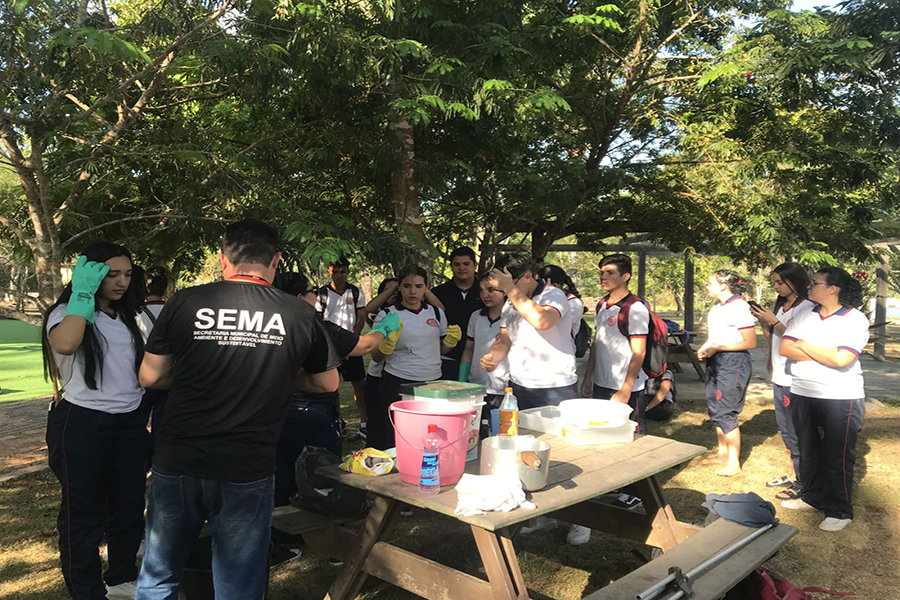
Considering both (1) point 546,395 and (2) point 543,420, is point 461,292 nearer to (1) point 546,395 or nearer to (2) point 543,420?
(1) point 546,395

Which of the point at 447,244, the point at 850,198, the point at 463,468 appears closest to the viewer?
the point at 463,468

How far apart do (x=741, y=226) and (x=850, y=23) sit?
240cm

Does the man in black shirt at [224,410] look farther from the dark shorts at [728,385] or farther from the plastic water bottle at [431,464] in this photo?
the dark shorts at [728,385]

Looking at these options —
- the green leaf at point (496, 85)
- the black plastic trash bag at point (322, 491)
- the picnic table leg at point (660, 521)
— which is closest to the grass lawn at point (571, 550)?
the picnic table leg at point (660, 521)

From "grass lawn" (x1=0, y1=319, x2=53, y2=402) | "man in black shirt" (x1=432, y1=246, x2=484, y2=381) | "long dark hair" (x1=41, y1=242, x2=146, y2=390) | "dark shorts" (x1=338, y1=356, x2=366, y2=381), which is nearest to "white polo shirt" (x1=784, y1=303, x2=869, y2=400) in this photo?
"man in black shirt" (x1=432, y1=246, x2=484, y2=381)

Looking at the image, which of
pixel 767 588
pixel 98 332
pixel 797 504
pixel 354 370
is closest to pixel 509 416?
pixel 767 588

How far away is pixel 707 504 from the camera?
372cm

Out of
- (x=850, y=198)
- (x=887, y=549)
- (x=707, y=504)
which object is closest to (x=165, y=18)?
(x=707, y=504)

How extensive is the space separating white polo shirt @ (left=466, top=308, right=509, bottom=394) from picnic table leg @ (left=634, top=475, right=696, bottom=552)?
1.29m

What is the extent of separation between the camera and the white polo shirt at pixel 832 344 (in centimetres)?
437

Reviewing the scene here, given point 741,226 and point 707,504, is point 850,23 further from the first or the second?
point 707,504

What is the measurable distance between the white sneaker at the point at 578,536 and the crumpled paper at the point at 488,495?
1.84 m

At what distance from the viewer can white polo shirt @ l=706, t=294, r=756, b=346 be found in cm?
549

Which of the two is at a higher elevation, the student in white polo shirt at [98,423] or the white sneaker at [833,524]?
the student in white polo shirt at [98,423]
